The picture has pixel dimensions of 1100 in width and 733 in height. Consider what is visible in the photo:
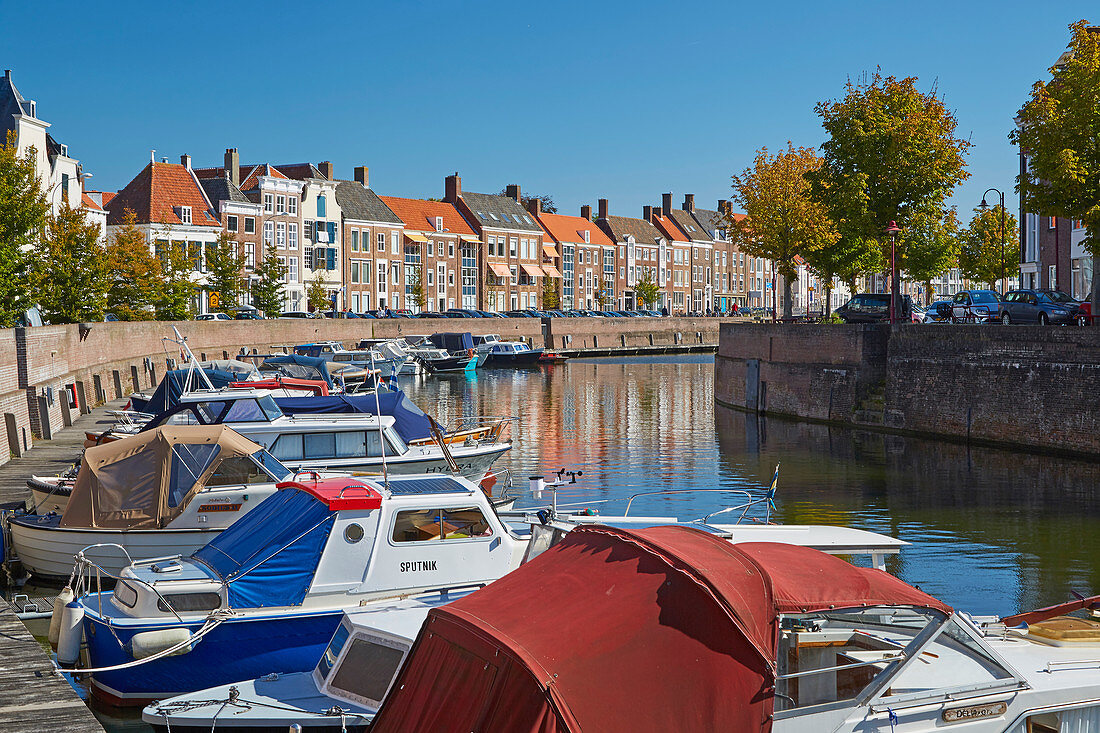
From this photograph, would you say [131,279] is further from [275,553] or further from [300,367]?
[275,553]

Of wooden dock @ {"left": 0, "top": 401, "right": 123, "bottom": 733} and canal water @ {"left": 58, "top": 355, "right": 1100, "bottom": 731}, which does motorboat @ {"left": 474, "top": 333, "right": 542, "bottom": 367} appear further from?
wooden dock @ {"left": 0, "top": 401, "right": 123, "bottom": 733}

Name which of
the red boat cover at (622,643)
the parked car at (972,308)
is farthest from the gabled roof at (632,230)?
the red boat cover at (622,643)

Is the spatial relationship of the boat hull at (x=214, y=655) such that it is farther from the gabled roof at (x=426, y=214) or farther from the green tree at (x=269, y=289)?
the gabled roof at (x=426, y=214)

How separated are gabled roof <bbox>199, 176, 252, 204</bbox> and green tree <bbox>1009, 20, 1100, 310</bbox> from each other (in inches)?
2469

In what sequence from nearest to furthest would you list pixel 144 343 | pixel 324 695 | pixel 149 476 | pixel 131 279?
pixel 324 695
pixel 149 476
pixel 144 343
pixel 131 279

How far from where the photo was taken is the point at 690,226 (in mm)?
137750

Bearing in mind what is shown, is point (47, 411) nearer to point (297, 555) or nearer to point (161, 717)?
point (297, 555)

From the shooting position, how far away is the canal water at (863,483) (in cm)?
1866

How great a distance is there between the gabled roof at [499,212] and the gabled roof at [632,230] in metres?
13.3

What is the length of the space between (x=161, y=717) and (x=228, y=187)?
254 ft

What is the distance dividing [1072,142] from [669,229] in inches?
4035

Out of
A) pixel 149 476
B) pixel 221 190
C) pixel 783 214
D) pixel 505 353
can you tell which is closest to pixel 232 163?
pixel 221 190

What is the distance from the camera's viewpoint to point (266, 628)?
1169 centimetres

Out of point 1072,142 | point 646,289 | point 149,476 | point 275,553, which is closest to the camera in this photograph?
point 275,553
